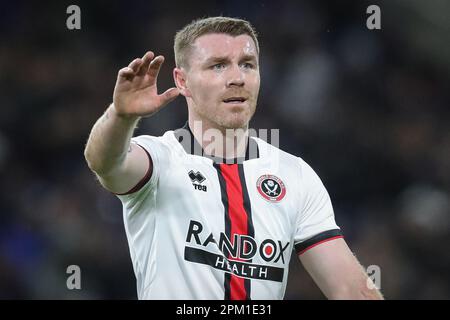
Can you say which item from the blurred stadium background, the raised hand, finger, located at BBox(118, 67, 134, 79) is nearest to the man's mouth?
the raised hand

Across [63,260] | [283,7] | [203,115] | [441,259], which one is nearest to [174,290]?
[203,115]

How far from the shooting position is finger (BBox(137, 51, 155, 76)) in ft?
9.89

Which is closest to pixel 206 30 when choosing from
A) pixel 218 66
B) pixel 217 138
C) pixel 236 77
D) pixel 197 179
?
pixel 218 66

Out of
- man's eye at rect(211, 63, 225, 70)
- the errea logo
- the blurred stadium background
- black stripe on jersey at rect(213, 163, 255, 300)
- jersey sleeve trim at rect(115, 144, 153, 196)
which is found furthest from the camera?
the blurred stadium background

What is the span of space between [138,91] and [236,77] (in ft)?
2.40

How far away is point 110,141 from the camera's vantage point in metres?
3.11

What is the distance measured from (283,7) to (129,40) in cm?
166

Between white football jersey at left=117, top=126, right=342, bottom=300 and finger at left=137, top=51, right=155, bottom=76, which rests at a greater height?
finger at left=137, top=51, right=155, bottom=76

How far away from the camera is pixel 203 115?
12.4ft

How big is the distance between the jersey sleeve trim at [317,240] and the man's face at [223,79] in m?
0.67

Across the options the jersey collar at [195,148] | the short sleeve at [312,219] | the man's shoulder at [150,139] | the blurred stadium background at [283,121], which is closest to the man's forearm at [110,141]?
the man's shoulder at [150,139]

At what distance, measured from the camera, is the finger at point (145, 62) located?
3.01m

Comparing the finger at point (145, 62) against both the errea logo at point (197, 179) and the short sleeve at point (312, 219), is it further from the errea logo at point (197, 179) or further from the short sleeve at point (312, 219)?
the short sleeve at point (312, 219)

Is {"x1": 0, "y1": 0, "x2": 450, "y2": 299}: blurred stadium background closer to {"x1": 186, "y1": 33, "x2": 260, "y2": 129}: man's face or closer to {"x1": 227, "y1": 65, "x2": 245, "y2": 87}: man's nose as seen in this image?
{"x1": 186, "y1": 33, "x2": 260, "y2": 129}: man's face
